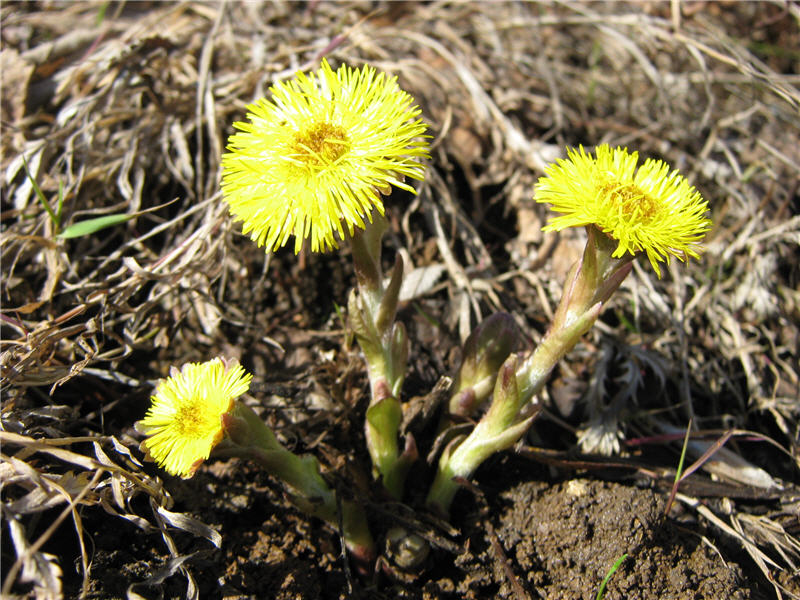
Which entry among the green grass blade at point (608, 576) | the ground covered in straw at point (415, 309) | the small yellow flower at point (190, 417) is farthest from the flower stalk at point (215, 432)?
the green grass blade at point (608, 576)

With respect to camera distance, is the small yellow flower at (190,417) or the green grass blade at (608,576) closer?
the small yellow flower at (190,417)

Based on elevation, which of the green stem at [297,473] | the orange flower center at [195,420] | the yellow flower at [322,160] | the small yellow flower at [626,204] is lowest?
the green stem at [297,473]

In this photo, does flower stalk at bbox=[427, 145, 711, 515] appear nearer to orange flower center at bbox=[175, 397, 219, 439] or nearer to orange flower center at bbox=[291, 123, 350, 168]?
orange flower center at bbox=[291, 123, 350, 168]

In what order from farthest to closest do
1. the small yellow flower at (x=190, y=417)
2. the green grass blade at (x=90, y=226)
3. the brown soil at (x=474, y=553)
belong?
the green grass blade at (x=90, y=226) < the brown soil at (x=474, y=553) < the small yellow flower at (x=190, y=417)

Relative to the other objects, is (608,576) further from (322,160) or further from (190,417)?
(322,160)

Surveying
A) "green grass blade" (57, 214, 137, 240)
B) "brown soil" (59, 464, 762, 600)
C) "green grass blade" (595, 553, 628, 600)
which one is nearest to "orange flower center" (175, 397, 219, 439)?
"brown soil" (59, 464, 762, 600)

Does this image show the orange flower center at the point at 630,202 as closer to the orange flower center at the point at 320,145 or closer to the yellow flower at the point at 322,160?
the yellow flower at the point at 322,160
